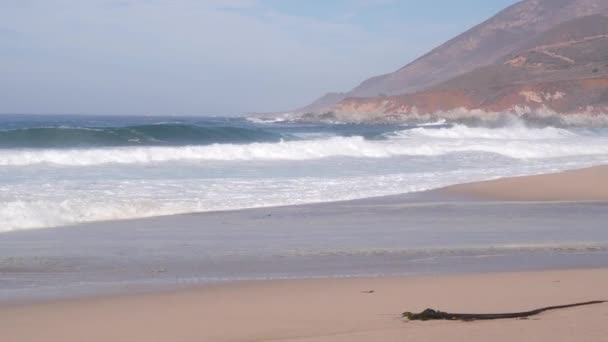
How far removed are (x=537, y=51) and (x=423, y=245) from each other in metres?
86.5

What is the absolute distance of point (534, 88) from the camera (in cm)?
7344

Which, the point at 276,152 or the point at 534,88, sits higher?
the point at 534,88

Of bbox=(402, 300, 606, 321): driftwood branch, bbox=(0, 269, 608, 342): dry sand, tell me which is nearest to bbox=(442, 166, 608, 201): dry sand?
bbox=(0, 269, 608, 342): dry sand

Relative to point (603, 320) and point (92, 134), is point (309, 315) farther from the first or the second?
point (92, 134)

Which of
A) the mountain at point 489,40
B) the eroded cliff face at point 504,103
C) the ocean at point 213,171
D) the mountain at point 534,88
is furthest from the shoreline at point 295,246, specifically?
the mountain at point 489,40

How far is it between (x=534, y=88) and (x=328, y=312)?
232 feet

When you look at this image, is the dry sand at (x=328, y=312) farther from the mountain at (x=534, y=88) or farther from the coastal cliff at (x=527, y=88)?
the mountain at (x=534, y=88)

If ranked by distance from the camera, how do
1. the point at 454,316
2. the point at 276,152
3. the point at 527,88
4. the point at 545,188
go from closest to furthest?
1. the point at 454,316
2. the point at 545,188
3. the point at 276,152
4. the point at 527,88

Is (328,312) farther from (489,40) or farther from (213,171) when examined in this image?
(489,40)

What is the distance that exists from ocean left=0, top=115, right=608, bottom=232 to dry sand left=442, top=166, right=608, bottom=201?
3.33ft

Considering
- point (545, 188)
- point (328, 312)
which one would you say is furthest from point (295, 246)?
point (545, 188)

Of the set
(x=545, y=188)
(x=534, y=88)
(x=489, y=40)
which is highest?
(x=489, y=40)

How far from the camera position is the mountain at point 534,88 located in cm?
7069

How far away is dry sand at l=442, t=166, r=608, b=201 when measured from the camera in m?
15.8
